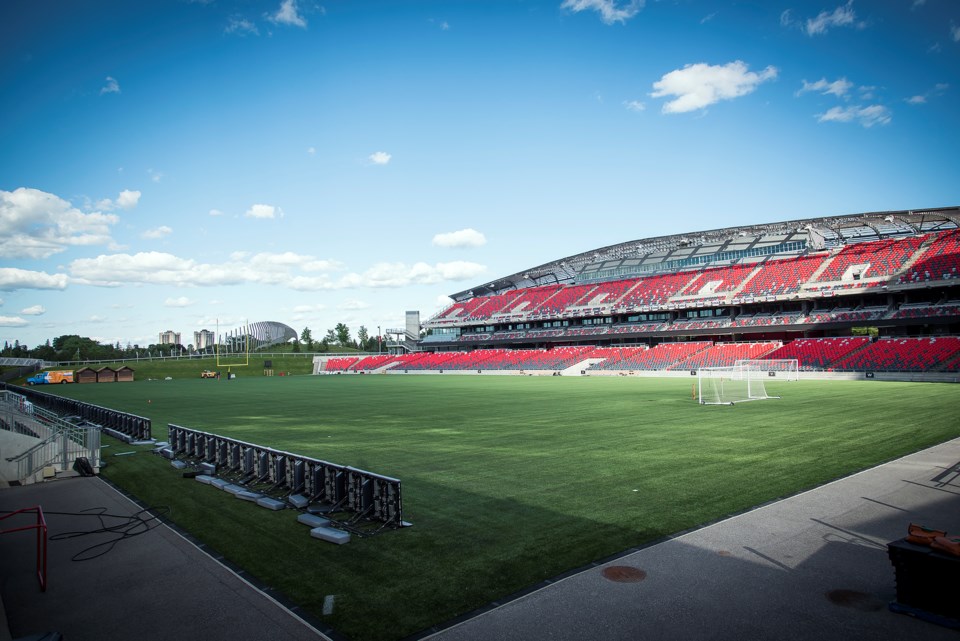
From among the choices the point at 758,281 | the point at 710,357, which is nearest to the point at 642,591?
the point at 710,357

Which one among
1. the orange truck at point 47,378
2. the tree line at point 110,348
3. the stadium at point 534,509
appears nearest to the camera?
the stadium at point 534,509

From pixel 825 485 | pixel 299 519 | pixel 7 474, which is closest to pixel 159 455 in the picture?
pixel 7 474

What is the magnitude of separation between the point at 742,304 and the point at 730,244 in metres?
12.9

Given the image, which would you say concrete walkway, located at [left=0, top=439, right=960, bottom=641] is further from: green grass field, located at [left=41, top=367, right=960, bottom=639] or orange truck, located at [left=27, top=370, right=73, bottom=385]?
orange truck, located at [left=27, top=370, right=73, bottom=385]

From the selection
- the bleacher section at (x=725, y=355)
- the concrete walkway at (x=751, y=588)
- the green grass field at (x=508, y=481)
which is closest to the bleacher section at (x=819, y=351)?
the bleacher section at (x=725, y=355)

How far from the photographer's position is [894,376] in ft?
124

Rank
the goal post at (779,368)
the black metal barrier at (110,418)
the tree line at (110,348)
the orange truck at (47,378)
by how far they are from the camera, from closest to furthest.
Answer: the black metal barrier at (110,418) → the goal post at (779,368) → the orange truck at (47,378) → the tree line at (110,348)

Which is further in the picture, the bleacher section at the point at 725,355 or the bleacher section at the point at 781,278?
the bleacher section at the point at 781,278

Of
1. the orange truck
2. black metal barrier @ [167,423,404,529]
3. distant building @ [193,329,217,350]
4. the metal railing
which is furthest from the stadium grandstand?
distant building @ [193,329,217,350]

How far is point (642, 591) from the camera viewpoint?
6.02m

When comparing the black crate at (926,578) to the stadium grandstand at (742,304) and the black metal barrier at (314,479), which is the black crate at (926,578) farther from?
the stadium grandstand at (742,304)

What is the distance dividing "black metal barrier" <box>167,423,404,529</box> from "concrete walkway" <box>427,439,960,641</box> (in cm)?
352

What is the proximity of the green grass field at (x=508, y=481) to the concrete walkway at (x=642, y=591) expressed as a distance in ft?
1.66

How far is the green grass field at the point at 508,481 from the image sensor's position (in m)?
6.72
